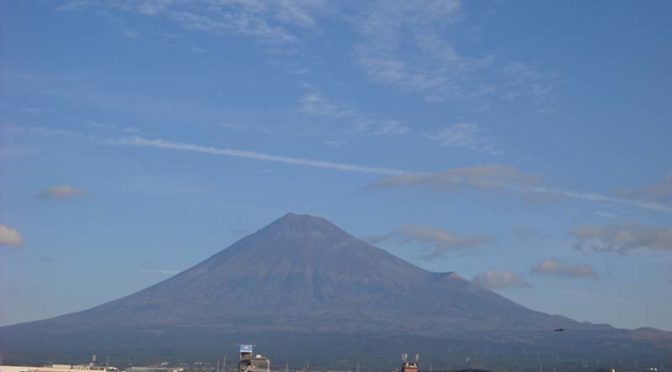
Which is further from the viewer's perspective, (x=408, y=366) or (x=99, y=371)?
(x=99, y=371)

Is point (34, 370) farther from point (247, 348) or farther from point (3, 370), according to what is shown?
point (247, 348)

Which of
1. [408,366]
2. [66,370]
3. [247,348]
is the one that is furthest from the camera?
[66,370]

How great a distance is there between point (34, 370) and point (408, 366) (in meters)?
59.7

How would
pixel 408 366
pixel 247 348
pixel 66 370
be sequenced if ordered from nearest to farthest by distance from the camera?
pixel 247 348 < pixel 408 366 < pixel 66 370

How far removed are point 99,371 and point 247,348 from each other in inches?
1950

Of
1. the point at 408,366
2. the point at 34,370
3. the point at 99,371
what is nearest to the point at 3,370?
the point at 34,370

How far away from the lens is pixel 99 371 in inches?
7795

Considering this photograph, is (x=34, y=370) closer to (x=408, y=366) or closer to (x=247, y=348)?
(x=247, y=348)

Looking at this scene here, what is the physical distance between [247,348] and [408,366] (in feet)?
95.7

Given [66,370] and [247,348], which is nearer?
[247,348]

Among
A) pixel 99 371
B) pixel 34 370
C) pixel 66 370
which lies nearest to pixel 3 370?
pixel 34 370

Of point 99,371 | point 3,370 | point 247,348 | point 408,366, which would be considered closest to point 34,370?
point 3,370

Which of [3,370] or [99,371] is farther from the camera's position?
[99,371]

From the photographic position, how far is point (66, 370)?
186 m
